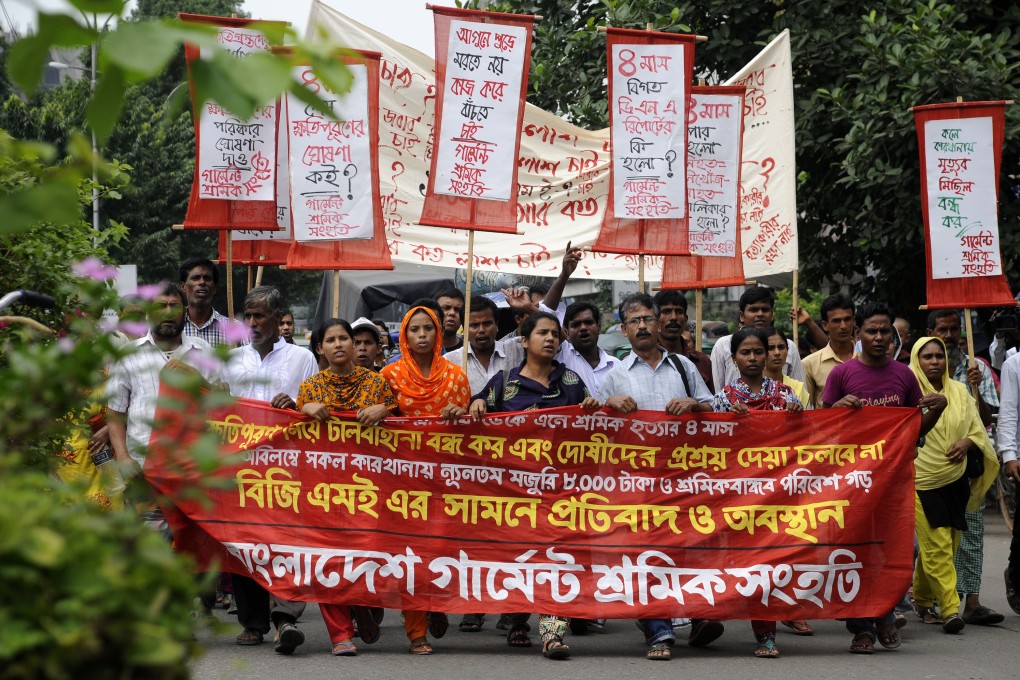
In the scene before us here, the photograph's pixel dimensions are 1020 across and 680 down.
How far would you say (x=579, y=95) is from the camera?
1410 cm

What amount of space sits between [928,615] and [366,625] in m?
3.53

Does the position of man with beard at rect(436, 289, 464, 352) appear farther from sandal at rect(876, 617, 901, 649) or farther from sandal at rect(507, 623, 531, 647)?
sandal at rect(876, 617, 901, 649)

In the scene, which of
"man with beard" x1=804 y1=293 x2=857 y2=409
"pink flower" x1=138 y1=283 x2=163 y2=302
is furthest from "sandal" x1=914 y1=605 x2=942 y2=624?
"pink flower" x1=138 y1=283 x2=163 y2=302

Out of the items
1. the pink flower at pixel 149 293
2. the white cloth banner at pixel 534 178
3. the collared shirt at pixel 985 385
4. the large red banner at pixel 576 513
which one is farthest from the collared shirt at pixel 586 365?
the pink flower at pixel 149 293

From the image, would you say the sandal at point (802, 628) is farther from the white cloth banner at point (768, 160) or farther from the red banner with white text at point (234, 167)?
the red banner with white text at point (234, 167)

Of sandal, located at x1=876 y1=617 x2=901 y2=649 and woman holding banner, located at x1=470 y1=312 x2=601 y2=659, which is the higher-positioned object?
woman holding banner, located at x1=470 y1=312 x2=601 y2=659

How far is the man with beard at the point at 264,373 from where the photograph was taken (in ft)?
23.3

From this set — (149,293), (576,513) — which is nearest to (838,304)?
(576,513)

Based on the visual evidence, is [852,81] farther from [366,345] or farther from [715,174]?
[366,345]

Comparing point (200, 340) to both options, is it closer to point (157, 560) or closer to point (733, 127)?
point (733, 127)

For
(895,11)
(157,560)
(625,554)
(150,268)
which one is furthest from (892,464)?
(150,268)

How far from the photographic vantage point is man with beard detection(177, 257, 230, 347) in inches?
319

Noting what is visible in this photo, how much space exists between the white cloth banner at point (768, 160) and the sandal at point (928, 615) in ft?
12.0

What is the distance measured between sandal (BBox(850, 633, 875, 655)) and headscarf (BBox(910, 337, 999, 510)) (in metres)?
1.22
